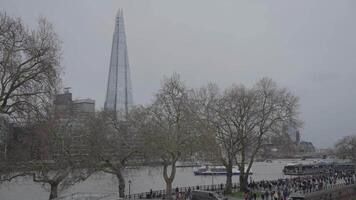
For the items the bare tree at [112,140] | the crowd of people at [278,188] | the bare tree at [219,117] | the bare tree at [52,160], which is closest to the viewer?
the bare tree at [52,160]

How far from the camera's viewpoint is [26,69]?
2488 cm

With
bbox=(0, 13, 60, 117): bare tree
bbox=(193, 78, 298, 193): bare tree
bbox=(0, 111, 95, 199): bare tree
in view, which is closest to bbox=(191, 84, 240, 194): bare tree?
bbox=(193, 78, 298, 193): bare tree

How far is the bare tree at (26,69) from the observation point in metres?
24.0

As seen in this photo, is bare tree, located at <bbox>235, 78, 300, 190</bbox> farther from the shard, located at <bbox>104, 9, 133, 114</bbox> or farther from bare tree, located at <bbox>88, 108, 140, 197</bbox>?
the shard, located at <bbox>104, 9, 133, 114</bbox>

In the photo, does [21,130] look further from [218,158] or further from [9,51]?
[218,158]

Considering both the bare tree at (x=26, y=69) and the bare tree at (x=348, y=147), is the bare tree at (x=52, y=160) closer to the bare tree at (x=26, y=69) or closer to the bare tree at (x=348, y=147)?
the bare tree at (x=26, y=69)

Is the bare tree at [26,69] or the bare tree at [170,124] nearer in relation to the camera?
the bare tree at [26,69]

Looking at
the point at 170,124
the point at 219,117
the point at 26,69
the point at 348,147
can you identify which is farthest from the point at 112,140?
the point at 348,147

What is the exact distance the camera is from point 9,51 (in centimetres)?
2370

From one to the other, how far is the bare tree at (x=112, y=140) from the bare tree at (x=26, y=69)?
60.8 feet

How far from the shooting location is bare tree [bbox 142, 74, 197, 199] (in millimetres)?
45938

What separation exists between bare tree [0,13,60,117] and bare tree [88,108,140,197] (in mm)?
18525

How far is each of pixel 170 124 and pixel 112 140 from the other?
22.9ft

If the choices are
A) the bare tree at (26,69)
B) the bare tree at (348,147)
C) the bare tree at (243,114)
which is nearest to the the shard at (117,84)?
the bare tree at (348,147)
